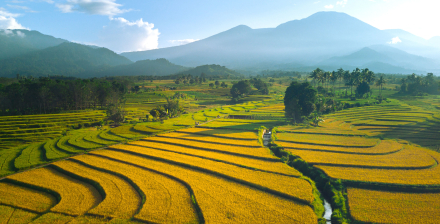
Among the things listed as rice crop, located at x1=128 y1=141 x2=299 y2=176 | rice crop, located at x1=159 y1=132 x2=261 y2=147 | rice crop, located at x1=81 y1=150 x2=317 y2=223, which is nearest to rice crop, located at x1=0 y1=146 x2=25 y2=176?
rice crop, located at x1=128 y1=141 x2=299 y2=176

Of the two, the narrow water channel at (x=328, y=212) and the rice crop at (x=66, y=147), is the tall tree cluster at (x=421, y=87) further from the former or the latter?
the rice crop at (x=66, y=147)

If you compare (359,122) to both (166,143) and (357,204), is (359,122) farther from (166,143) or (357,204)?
(166,143)

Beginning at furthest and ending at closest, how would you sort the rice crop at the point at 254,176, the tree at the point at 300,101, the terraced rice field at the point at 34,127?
the tree at the point at 300,101 < the terraced rice field at the point at 34,127 < the rice crop at the point at 254,176

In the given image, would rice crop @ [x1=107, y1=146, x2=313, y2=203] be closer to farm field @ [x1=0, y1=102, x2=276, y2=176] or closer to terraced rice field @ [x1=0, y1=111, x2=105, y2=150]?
farm field @ [x1=0, y1=102, x2=276, y2=176]

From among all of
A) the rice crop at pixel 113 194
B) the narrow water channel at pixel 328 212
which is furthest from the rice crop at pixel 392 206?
the rice crop at pixel 113 194

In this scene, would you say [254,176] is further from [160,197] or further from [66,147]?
[66,147]

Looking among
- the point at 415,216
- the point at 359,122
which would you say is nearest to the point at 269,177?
the point at 415,216
